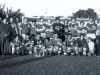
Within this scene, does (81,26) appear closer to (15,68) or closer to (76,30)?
(76,30)

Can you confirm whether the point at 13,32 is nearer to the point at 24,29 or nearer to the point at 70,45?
the point at 24,29

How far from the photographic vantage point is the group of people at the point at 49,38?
834 cm

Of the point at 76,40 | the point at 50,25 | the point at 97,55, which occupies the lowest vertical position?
the point at 97,55

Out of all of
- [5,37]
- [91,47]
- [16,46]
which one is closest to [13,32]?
[5,37]

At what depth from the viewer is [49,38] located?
9203 mm

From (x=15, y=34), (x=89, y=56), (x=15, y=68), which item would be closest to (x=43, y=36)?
(x=15, y=34)

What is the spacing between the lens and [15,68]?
→ 5.70 meters

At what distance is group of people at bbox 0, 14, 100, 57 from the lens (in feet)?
27.4

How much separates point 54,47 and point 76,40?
0.97 m

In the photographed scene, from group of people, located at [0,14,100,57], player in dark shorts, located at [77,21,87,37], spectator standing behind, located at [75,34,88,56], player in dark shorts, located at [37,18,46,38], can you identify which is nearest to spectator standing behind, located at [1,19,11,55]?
group of people, located at [0,14,100,57]

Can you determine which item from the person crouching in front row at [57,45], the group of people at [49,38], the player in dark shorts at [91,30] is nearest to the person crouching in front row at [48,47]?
the group of people at [49,38]

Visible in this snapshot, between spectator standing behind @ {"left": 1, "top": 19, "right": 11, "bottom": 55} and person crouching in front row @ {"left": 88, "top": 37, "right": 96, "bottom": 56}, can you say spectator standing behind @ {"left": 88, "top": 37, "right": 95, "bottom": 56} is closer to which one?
person crouching in front row @ {"left": 88, "top": 37, "right": 96, "bottom": 56}

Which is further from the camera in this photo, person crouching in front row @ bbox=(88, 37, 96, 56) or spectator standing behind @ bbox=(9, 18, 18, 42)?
Result: person crouching in front row @ bbox=(88, 37, 96, 56)

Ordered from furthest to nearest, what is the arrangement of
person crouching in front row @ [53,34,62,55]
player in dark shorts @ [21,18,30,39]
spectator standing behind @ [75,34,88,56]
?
player in dark shorts @ [21,18,30,39] → person crouching in front row @ [53,34,62,55] → spectator standing behind @ [75,34,88,56]
